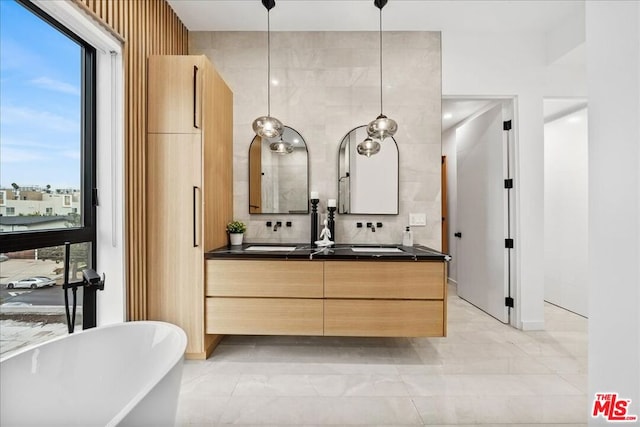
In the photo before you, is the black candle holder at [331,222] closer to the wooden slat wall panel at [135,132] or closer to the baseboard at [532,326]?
the wooden slat wall panel at [135,132]

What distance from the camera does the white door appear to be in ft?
10.6

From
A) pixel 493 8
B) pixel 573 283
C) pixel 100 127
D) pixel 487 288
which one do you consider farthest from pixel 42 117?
pixel 573 283

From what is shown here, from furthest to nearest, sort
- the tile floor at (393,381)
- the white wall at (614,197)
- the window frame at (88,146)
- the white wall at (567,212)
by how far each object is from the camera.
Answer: the white wall at (567,212) < the window frame at (88,146) < the tile floor at (393,381) < the white wall at (614,197)

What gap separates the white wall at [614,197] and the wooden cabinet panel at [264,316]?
1653 mm

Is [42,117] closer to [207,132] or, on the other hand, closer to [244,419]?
[207,132]

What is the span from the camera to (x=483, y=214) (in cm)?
357

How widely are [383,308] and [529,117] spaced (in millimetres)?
2409

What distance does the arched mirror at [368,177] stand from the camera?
3041 millimetres

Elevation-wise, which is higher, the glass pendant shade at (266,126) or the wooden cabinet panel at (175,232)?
the glass pendant shade at (266,126)

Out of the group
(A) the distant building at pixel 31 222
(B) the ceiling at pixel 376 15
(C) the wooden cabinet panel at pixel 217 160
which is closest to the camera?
(A) the distant building at pixel 31 222

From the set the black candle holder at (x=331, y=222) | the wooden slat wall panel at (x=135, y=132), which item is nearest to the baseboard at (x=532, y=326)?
the black candle holder at (x=331, y=222)

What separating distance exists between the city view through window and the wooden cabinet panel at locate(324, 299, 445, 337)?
1.79 m

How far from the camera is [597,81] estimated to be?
991 millimetres

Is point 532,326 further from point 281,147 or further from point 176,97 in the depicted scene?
point 176,97
